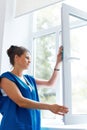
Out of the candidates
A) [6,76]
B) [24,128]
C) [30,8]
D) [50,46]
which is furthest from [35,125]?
[30,8]

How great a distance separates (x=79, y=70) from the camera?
1888 millimetres

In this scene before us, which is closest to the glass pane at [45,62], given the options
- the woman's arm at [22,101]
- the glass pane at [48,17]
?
the glass pane at [48,17]

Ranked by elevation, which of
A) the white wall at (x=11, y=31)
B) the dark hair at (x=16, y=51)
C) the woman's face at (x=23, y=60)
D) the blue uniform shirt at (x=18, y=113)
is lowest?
the blue uniform shirt at (x=18, y=113)

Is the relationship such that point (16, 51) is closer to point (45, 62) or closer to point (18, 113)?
point (18, 113)

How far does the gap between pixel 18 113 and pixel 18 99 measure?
0.60 feet

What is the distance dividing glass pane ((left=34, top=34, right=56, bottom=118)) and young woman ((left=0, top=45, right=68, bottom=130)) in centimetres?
62

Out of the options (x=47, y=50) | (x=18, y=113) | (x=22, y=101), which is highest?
Result: (x=47, y=50)

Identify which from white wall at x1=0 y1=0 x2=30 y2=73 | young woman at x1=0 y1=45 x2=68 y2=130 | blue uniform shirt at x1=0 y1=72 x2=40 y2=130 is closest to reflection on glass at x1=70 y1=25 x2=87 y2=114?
young woman at x1=0 y1=45 x2=68 y2=130

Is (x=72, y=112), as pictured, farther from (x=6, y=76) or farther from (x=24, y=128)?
(x=6, y=76)

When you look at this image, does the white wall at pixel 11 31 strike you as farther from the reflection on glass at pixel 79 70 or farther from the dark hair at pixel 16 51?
the reflection on glass at pixel 79 70

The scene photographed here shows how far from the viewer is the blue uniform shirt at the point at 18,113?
167 centimetres

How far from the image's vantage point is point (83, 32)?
1990 mm

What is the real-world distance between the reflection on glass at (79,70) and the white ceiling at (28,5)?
47 centimetres

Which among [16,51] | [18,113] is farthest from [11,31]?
[18,113]
